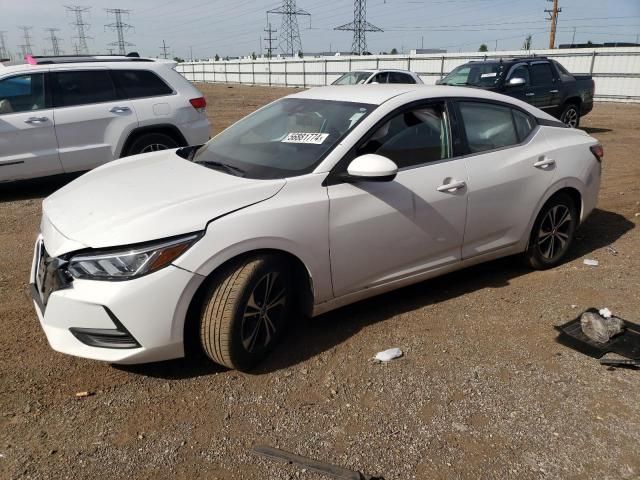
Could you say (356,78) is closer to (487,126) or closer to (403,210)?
(487,126)

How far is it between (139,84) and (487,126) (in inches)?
209

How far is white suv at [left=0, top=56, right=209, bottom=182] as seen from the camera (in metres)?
6.79

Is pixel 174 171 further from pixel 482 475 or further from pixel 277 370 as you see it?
pixel 482 475

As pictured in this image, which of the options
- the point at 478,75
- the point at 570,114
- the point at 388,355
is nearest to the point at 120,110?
the point at 388,355

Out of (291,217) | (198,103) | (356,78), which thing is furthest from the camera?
(356,78)

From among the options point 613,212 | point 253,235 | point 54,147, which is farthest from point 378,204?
point 54,147

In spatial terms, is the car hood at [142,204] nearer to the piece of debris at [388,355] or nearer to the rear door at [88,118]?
the piece of debris at [388,355]

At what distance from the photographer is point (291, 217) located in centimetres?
312

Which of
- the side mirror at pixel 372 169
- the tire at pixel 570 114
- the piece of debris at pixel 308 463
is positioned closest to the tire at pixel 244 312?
the piece of debris at pixel 308 463

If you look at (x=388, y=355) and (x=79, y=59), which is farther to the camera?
(x=79, y=59)

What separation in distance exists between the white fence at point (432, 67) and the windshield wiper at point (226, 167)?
86.6 feet

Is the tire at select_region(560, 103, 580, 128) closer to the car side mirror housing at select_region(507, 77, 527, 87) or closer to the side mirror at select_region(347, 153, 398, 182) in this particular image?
the car side mirror housing at select_region(507, 77, 527, 87)

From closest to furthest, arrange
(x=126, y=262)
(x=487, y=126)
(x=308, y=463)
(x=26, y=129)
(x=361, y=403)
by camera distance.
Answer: (x=308, y=463) → (x=126, y=262) → (x=361, y=403) → (x=487, y=126) → (x=26, y=129)

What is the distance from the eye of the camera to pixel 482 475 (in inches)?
96.9
